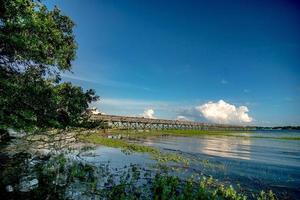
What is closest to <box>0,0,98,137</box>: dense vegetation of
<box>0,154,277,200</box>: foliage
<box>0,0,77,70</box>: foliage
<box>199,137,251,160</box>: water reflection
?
<box>0,0,77,70</box>: foliage

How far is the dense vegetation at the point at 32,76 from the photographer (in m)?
9.31

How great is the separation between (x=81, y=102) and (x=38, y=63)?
9.09ft

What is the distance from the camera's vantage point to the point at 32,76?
36.7 ft

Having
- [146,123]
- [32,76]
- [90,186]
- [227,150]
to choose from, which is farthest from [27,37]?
[146,123]

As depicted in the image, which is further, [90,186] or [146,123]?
[146,123]

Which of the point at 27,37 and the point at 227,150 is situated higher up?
the point at 27,37

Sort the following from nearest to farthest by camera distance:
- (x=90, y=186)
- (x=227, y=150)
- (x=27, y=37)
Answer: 1. (x=27, y=37)
2. (x=90, y=186)
3. (x=227, y=150)

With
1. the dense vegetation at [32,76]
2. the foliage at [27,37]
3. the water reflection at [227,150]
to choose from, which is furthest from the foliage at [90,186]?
the water reflection at [227,150]

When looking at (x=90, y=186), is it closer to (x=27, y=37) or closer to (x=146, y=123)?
(x=27, y=37)

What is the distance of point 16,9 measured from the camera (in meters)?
9.33

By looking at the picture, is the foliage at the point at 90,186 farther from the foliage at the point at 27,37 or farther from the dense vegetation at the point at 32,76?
the foliage at the point at 27,37

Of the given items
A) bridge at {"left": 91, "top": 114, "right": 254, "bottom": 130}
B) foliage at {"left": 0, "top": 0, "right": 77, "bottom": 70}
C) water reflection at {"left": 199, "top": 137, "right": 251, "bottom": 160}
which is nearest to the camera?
foliage at {"left": 0, "top": 0, "right": 77, "bottom": 70}

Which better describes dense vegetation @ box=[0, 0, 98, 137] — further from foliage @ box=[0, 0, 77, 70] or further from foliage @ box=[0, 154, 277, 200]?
foliage @ box=[0, 154, 277, 200]

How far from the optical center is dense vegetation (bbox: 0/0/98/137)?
9.31 metres
